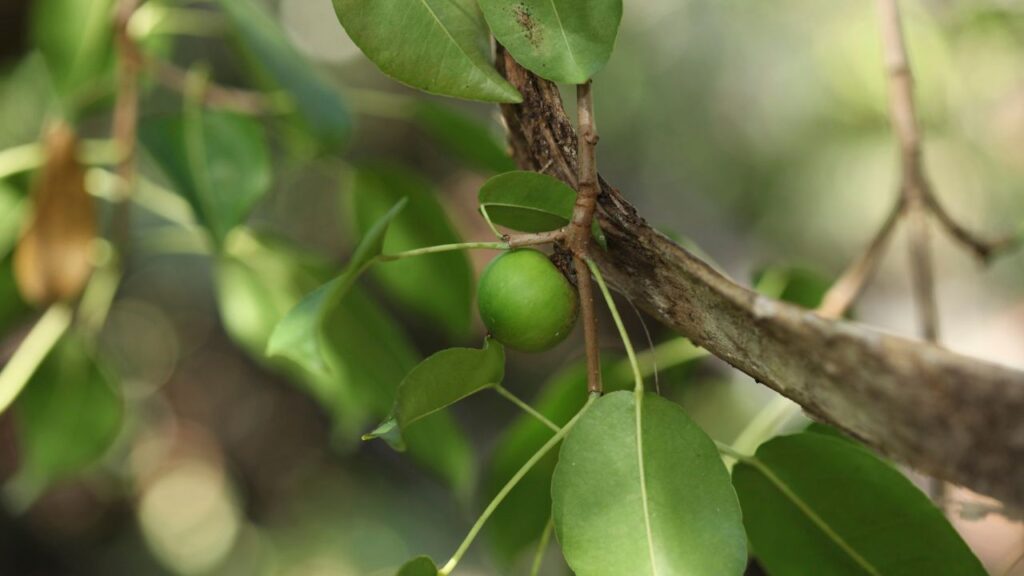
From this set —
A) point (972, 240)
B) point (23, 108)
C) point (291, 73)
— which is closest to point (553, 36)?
point (291, 73)

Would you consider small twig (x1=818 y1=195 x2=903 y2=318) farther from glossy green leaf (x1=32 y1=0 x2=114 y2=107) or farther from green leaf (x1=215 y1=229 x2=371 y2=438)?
glossy green leaf (x1=32 y1=0 x2=114 y2=107)

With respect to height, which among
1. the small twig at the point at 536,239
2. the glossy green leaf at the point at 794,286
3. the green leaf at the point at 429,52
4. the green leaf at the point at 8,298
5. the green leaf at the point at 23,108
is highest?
the green leaf at the point at 429,52

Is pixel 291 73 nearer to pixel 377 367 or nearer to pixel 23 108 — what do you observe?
pixel 377 367

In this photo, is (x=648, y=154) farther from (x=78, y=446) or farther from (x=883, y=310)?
(x=78, y=446)

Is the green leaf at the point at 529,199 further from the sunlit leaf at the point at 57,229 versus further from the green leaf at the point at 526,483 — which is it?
the sunlit leaf at the point at 57,229

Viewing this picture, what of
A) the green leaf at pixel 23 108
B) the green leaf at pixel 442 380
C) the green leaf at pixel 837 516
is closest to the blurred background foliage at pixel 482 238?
the green leaf at pixel 23 108

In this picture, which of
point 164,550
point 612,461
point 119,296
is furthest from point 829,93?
point 612,461

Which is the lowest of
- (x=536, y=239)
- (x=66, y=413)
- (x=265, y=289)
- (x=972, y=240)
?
(x=66, y=413)
